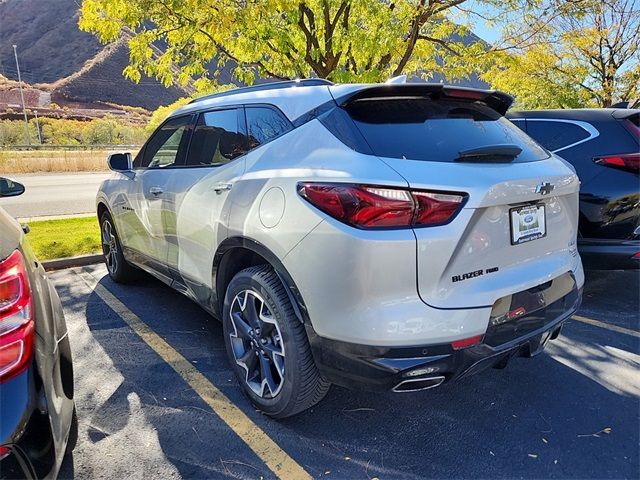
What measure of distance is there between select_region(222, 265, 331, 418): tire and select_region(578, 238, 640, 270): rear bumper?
114 inches

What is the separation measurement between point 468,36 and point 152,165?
6908mm

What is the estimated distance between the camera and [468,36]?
8453mm

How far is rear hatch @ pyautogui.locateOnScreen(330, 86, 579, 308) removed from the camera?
1.98m

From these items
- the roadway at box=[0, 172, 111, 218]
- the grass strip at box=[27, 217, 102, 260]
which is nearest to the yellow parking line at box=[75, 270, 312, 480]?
the grass strip at box=[27, 217, 102, 260]

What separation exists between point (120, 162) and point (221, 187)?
196 cm

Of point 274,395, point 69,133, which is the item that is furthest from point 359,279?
point 69,133

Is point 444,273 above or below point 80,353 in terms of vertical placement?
above

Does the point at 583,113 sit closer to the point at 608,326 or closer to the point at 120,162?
the point at 608,326

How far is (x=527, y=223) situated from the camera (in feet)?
7.41

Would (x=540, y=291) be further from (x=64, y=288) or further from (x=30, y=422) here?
(x=64, y=288)

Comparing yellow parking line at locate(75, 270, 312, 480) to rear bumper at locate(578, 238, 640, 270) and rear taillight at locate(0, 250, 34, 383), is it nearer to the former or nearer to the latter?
rear taillight at locate(0, 250, 34, 383)

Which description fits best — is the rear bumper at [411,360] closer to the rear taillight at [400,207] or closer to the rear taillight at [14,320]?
the rear taillight at [400,207]

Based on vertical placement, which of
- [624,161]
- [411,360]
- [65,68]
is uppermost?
[65,68]

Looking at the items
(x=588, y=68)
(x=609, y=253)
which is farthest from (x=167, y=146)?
(x=588, y=68)
